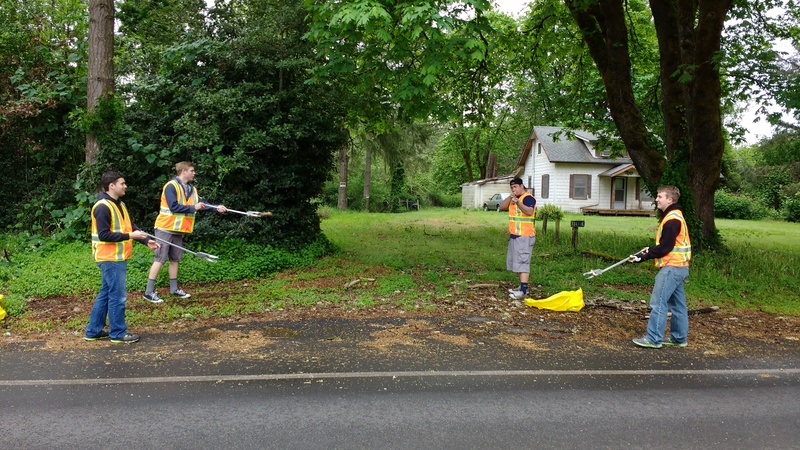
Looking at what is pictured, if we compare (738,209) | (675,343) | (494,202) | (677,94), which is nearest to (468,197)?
(494,202)

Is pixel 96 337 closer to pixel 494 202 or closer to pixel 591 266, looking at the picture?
pixel 591 266

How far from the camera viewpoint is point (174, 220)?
24.3 ft

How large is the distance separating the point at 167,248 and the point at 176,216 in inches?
18.9

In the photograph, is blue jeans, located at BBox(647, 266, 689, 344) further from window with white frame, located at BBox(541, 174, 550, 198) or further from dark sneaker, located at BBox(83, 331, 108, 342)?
window with white frame, located at BBox(541, 174, 550, 198)

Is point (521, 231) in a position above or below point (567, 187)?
below

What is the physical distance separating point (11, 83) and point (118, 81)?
1.84 m

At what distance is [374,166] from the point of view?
41688 mm

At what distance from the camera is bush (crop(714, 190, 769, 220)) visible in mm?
32594

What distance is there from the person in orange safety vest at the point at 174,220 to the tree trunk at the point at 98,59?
3.29 metres

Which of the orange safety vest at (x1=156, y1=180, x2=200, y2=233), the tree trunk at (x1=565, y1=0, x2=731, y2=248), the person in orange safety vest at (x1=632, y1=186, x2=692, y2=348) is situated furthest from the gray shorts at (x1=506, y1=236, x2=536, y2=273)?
the tree trunk at (x1=565, y1=0, x2=731, y2=248)

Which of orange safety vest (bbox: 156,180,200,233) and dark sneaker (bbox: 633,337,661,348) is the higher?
orange safety vest (bbox: 156,180,200,233)

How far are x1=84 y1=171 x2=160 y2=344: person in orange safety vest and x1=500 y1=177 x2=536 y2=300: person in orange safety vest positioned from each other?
199 inches

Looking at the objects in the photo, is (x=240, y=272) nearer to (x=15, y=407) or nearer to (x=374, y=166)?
(x=15, y=407)

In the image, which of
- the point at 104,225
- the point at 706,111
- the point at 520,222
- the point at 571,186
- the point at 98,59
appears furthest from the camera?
the point at 571,186
